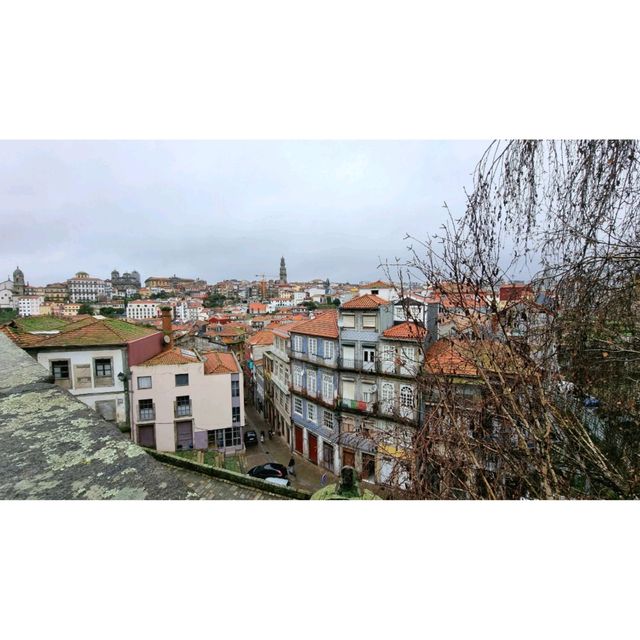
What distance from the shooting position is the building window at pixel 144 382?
390 cm

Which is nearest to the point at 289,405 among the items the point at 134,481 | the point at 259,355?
the point at 259,355

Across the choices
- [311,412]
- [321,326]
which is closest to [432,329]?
[321,326]

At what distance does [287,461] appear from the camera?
646cm

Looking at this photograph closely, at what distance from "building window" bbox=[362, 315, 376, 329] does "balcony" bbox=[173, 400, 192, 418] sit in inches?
132

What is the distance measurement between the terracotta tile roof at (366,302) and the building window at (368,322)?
0.68ft

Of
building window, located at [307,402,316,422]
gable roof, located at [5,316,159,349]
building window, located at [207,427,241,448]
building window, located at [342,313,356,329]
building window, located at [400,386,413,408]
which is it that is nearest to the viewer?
gable roof, located at [5,316,159,349]

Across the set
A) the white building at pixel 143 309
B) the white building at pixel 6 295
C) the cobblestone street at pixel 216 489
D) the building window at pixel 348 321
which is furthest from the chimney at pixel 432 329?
the white building at pixel 143 309

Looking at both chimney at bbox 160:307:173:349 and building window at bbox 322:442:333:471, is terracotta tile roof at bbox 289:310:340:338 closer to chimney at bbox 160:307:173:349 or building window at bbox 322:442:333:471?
building window at bbox 322:442:333:471

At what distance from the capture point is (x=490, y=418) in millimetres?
1275

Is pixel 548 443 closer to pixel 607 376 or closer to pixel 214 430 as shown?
pixel 607 376

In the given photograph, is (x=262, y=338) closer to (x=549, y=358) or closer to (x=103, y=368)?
(x=103, y=368)

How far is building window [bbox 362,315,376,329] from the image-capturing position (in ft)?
18.7

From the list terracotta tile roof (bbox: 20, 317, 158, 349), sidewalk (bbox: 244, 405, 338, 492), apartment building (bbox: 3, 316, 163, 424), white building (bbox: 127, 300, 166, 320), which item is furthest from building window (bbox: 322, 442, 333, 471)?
white building (bbox: 127, 300, 166, 320)

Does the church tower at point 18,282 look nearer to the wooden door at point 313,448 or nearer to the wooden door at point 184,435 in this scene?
the wooden door at point 184,435
